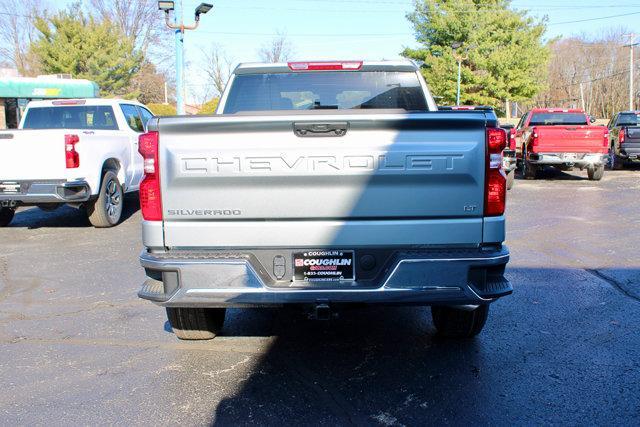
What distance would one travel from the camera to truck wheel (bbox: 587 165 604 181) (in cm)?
1648

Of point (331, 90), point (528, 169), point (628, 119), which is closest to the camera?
point (331, 90)

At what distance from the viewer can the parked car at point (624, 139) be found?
1911 centimetres

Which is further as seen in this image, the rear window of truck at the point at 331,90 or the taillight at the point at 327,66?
the rear window of truck at the point at 331,90

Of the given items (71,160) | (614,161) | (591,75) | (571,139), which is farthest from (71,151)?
(591,75)

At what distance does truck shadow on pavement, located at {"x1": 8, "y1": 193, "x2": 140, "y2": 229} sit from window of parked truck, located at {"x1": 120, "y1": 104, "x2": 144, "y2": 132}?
1590 millimetres

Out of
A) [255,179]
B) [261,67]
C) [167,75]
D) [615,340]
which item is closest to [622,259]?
[615,340]

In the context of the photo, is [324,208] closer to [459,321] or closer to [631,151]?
[459,321]

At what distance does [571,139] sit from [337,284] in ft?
45.8

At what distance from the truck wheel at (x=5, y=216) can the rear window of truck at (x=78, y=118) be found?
1568 mm

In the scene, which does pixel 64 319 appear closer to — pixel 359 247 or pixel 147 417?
pixel 147 417

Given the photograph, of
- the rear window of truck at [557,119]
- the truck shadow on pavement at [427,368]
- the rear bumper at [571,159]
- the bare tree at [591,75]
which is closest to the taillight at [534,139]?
the rear bumper at [571,159]

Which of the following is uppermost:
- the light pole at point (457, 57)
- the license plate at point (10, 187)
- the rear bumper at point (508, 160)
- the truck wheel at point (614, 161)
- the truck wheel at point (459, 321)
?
the light pole at point (457, 57)

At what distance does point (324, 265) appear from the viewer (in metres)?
3.61

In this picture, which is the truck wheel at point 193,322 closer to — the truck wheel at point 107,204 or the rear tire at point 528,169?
the truck wheel at point 107,204
